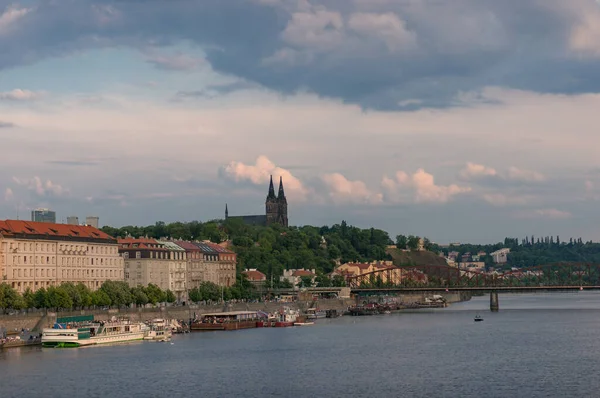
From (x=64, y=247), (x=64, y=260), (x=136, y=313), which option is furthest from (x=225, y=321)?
(x=64, y=247)

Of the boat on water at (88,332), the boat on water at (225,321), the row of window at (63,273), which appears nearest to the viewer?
the boat on water at (88,332)

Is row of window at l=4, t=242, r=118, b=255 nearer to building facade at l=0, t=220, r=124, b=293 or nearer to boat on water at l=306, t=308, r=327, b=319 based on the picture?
building facade at l=0, t=220, r=124, b=293

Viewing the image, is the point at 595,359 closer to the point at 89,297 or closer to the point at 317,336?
the point at 317,336

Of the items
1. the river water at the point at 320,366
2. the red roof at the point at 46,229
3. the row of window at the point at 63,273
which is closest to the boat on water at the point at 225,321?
the river water at the point at 320,366

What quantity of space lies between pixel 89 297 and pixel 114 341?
20283 millimetres

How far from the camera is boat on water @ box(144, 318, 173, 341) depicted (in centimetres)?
12150

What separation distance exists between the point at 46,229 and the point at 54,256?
4.09 meters

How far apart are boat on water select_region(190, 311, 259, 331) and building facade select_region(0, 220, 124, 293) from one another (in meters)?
18.4

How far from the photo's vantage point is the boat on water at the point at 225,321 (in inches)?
5610

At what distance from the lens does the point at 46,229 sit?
150750mm

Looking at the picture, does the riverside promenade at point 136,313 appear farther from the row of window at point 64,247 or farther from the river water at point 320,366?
the row of window at point 64,247

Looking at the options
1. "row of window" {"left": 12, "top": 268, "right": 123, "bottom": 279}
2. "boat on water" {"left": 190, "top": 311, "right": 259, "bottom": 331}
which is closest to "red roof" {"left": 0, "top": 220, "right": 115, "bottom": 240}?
"row of window" {"left": 12, "top": 268, "right": 123, "bottom": 279}

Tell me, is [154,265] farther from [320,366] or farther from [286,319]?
[320,366]

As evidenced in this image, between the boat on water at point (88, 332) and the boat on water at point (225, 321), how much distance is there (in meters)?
17.1
